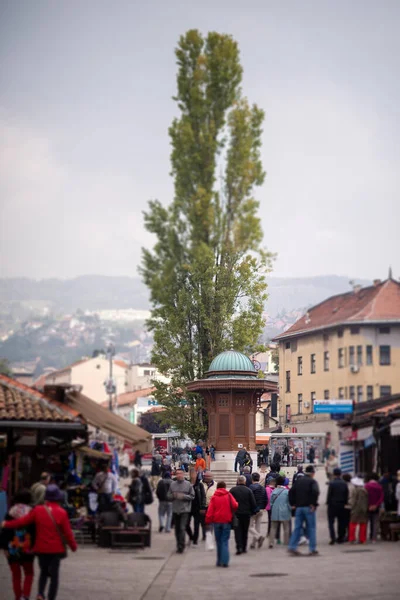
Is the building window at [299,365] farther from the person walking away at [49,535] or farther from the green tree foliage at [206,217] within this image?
the person walking away at [49,535]

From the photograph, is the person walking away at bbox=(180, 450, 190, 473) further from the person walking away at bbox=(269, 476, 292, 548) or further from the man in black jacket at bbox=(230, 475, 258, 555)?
the man in black jacket at bbox=(230, 475, 258, 555)

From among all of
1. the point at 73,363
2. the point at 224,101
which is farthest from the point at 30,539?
the point at 224,101

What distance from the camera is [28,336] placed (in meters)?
23.2

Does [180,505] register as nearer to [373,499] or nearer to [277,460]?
[373,499]

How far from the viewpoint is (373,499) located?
1964 centimetres

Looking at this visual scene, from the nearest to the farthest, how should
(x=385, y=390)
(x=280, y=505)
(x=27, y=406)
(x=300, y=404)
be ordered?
(x=385, y=390) → (x=300, y=404) → (x=280, y=505) → (x=27, y=406)

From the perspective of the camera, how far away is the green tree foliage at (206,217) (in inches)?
990

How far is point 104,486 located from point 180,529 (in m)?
1.95

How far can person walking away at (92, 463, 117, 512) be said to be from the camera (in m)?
21.5

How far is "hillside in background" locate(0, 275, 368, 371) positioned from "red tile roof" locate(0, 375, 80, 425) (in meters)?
0.72

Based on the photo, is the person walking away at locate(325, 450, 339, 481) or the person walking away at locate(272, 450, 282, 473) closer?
the person walking away at locate(325, 450, 339, 481)

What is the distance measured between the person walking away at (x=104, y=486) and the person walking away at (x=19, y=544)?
7.62m

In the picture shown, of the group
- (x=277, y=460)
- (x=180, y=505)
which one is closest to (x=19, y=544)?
(x=180, y=505)

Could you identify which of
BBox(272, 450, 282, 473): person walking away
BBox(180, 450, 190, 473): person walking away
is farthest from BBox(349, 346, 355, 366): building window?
BBox(180, 450, 190, 473): person walking away
